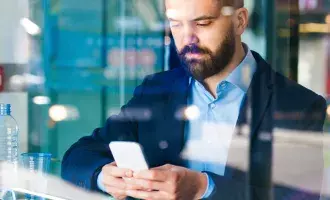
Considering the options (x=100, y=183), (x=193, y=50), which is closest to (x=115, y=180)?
(x=100, y=183)

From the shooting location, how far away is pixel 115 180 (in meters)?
2.68

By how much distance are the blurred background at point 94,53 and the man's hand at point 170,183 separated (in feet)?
1.12

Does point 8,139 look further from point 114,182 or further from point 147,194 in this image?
point 147,194

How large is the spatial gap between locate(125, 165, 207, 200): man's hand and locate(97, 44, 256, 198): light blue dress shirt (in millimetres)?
27

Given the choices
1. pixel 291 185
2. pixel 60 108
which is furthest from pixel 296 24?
pixel 60 108

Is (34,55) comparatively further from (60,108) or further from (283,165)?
(283,165)

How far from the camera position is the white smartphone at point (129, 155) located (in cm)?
260

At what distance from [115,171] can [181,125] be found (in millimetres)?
338

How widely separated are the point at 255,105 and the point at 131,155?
1.86 ft

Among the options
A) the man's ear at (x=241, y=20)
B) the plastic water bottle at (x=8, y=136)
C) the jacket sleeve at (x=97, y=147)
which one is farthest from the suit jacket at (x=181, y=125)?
the plastic water bottle at (x=8, y=136)

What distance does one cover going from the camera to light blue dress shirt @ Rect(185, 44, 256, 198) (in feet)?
7.71

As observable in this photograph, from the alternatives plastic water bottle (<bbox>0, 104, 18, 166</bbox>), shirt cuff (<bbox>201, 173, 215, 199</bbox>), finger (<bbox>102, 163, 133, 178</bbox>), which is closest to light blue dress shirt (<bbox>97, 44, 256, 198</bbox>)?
shirt cuff (<bbox>201, 173, 215, 199</bbox>)

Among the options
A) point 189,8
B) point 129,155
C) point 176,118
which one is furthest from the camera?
point 129,155

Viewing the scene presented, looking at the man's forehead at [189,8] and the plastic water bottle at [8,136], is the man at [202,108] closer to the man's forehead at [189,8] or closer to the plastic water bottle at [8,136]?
the man's forehead at [189,8]
